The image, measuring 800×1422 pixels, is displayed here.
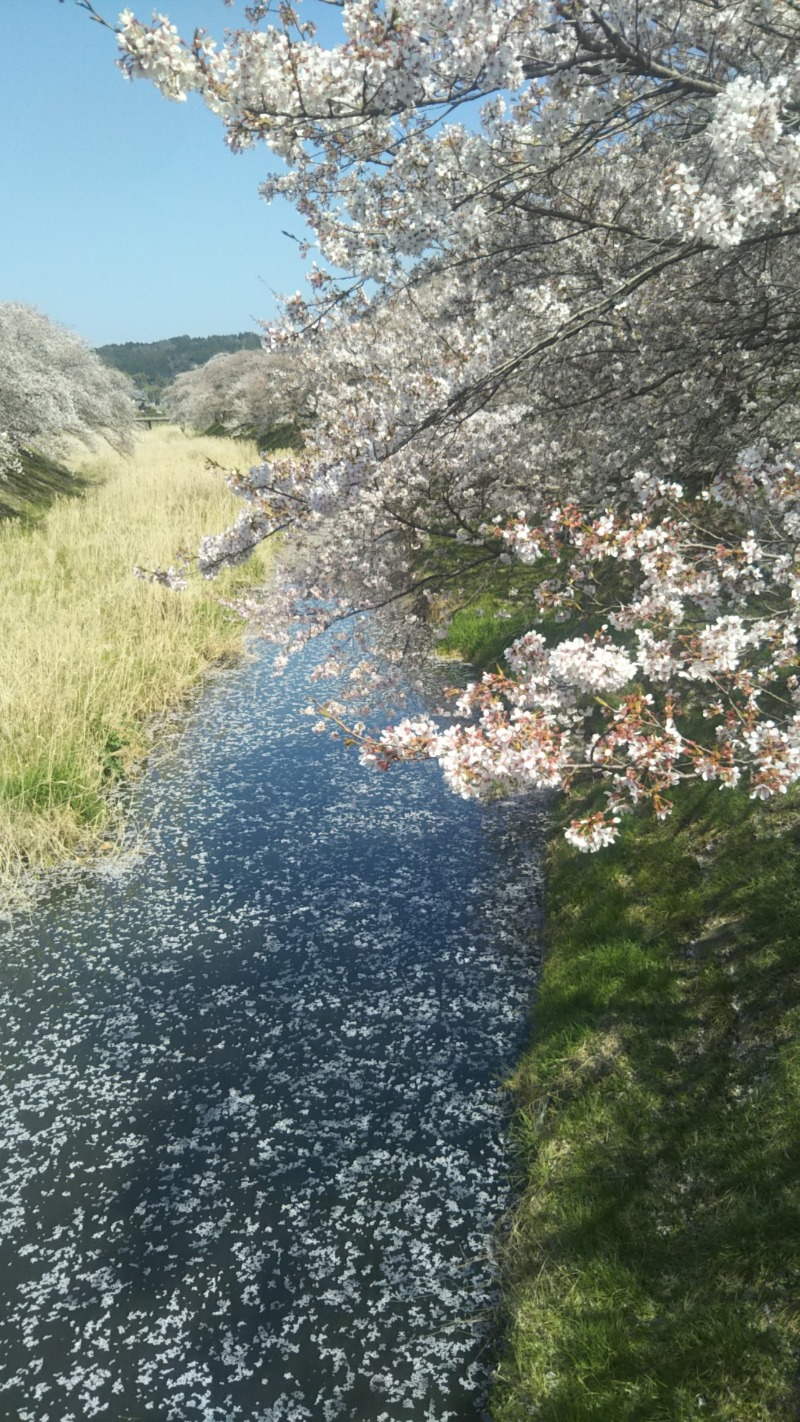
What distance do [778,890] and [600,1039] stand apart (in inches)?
54.5

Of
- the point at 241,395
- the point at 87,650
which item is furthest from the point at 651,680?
the point at 241,395

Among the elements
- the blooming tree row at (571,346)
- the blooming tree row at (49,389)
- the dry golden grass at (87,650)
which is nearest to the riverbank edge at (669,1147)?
the blooming tree row at (571,346)

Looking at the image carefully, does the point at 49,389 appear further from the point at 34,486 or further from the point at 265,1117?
the point at 265,1117

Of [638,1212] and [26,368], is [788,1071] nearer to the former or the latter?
[638,1212]

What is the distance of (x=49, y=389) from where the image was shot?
2123 cm

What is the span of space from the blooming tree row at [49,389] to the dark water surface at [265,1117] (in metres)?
14.2

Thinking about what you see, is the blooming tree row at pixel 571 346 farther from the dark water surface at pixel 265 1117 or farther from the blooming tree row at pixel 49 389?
the blooming tree row at pixel 49 389

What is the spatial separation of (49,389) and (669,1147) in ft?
73.1

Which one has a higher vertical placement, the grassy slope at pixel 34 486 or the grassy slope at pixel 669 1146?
the grassy slope at pixel 34 486

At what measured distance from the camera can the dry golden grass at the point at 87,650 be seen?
329 inches

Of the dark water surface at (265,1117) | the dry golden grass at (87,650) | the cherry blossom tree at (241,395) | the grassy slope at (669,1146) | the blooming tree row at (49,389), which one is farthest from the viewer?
the cherry blossom tree at (241,395)

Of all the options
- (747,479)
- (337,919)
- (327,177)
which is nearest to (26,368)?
(327,177)

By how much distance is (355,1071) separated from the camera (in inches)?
211

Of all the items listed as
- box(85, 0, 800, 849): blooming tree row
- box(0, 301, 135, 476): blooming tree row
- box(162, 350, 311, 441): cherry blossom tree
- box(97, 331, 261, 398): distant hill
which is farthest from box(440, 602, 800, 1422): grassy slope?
box(97, 331, 261, 398): distant hill
